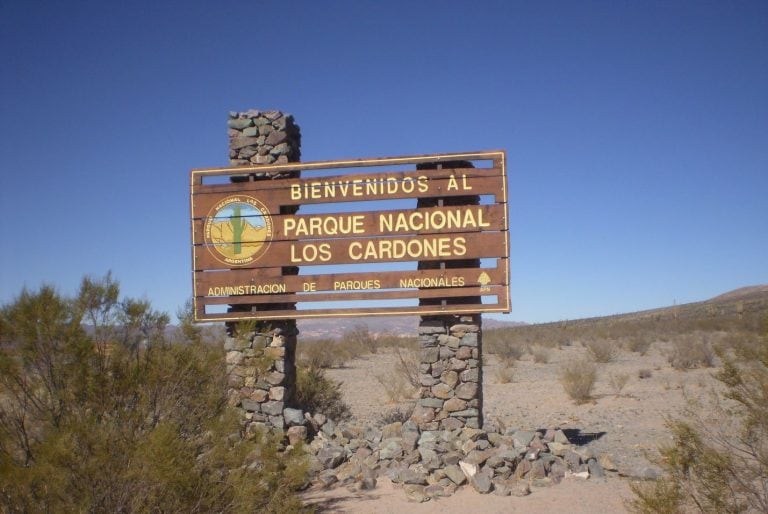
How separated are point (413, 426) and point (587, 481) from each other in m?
2.68

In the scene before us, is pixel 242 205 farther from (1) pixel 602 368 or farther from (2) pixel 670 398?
(1) pixel 602 368

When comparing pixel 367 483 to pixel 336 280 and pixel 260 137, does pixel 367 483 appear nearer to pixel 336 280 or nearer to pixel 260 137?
A: pixel 336 280

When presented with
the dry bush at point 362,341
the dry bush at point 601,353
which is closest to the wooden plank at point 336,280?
the dry bush at point 601,353

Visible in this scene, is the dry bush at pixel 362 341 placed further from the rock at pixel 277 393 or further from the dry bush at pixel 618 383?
the rock at pixel 277 393

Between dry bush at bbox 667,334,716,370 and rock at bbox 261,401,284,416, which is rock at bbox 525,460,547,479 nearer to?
rock at bbox 261,401,284,416

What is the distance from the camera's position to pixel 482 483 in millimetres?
8594

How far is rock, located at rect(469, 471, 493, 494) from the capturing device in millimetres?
8539

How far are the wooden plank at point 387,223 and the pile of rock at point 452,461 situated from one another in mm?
3140

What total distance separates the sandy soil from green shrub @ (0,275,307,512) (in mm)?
3288

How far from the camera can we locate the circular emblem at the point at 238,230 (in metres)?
10.7

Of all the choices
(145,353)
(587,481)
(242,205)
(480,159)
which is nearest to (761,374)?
(587,481)

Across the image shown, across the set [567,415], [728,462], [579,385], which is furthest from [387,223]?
[579,385]

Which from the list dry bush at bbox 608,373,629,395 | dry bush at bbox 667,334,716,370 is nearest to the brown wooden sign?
dry bush at bbox 608,373,629,395

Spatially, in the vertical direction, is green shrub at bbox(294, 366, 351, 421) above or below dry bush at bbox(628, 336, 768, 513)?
below
